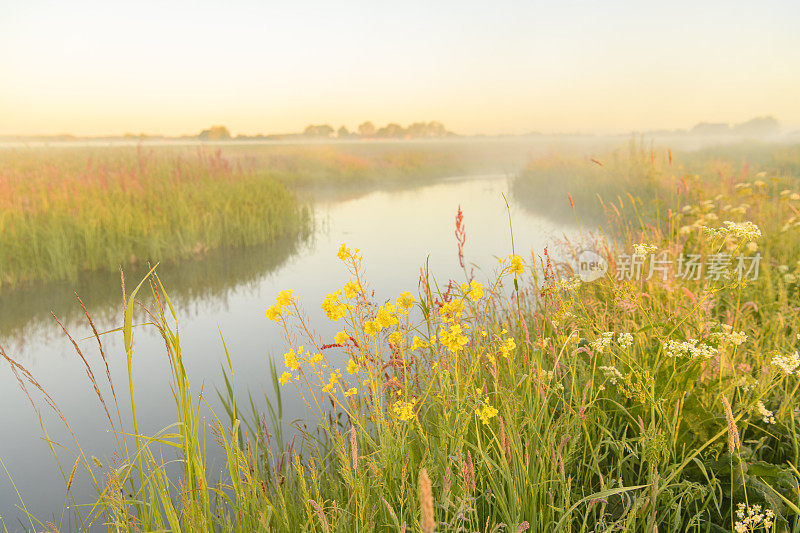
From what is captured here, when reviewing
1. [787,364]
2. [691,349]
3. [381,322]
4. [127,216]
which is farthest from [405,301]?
[127,216]

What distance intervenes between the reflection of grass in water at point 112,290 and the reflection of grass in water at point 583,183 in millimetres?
5827

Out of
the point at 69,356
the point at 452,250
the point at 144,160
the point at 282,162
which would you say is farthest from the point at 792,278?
the point at 282,162

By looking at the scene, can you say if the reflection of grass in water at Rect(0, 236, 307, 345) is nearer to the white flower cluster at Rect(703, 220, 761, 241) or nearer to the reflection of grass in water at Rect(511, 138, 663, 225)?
the white flower cluster at Rect(703, 220, 761, 241)

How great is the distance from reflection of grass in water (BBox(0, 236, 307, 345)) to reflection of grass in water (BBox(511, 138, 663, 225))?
583 cm

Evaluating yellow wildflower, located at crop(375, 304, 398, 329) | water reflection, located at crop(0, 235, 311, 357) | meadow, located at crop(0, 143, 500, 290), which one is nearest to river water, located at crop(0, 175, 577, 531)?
water reflection, located at crop(0, 235, 311, 357)

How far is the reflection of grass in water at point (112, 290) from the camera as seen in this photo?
5.24 metres

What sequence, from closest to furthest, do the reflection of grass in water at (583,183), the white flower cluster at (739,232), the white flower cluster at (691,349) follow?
1. the white flower cluster at (691,349)
2. the white flower cluster at (739,232)
3. the reflection of grass in water at (583,183)

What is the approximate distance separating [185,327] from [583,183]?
11.2m

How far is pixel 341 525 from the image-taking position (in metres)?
1.57

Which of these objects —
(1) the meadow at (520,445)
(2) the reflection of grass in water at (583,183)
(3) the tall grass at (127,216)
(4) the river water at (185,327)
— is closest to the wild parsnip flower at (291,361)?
(1) the meadow at (520,445)

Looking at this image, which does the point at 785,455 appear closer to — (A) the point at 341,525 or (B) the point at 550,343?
(B) the point at 550,343

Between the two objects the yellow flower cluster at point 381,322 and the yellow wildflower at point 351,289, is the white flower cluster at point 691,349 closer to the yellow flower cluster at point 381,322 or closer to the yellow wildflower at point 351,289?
the yellow flower cluster at point 381,322

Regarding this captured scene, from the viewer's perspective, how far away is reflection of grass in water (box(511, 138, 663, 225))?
10.8 metres

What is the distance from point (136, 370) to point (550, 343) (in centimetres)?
367
